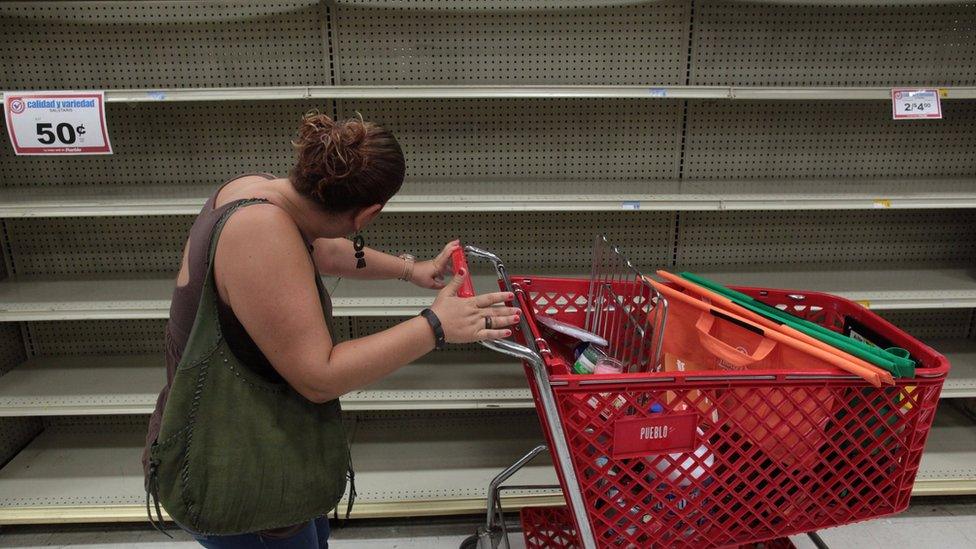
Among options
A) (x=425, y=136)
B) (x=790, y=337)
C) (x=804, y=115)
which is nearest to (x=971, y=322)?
(x=804, y=115)

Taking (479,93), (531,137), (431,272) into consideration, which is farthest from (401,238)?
(431,272)

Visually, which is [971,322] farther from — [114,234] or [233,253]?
[114,234]

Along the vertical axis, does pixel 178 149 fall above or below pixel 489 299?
above

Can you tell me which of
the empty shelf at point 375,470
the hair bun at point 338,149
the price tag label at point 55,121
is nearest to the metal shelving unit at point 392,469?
the empty shelf at point 375,470

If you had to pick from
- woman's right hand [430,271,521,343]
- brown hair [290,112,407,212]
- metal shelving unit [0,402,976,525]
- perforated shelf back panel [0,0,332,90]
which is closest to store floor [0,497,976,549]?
metal shelving unit [0,402,976,525]

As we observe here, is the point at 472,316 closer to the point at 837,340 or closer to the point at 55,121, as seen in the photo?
the point at 837,340

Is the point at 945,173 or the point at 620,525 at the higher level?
the point at 945,173

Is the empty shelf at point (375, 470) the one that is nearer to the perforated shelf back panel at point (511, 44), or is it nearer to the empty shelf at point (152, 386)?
the empty shelf at point (152, 386)

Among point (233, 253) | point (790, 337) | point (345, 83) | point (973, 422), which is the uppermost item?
point (345, 83)

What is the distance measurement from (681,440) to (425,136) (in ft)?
5.58

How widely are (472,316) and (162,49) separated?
204cm

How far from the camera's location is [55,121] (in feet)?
6.90

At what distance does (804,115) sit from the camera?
2.66 m

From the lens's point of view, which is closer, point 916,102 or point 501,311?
point 501,311
